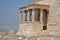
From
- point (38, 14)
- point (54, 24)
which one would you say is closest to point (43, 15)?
point (38, 14)

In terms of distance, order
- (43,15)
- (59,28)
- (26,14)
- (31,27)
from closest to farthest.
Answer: (59,28), (31,27), (43,15), (26,14)

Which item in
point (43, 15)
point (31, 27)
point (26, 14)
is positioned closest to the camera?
point (31, 27)

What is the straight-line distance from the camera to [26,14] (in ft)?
146

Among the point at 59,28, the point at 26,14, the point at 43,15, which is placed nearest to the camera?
the point at 59,28

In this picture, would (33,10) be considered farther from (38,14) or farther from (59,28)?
(59,28)

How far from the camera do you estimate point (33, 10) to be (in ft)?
132

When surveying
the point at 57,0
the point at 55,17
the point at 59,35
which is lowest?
the point at 59,35

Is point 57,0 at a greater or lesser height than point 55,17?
greater

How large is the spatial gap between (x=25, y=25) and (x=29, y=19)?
61.5 inches

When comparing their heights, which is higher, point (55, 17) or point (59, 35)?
point (55, 17)

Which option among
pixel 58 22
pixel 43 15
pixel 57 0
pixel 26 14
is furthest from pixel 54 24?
pixel 26 14

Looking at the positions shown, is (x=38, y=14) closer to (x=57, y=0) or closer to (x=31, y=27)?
(x=31, y=27)

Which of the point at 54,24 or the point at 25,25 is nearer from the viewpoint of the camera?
the point at 54,24

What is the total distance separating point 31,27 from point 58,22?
20.6 m
